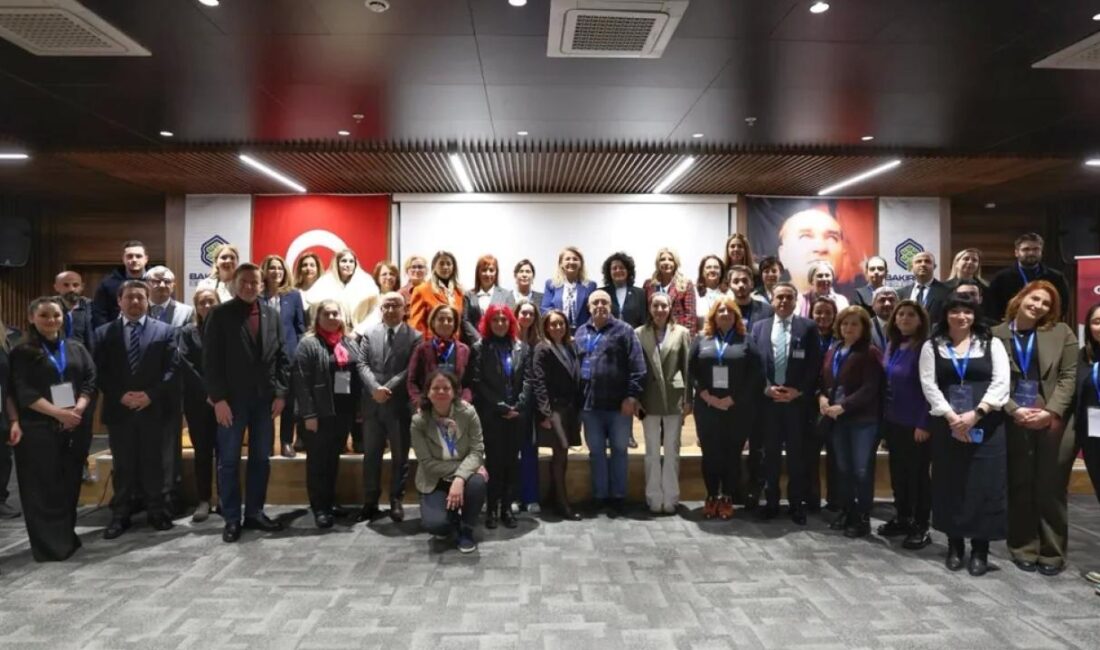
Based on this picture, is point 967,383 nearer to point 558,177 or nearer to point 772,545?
point 772,545

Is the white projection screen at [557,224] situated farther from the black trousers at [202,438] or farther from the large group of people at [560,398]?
the black trousers at [202,438]

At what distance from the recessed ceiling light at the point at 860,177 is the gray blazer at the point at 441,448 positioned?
5.70 metres

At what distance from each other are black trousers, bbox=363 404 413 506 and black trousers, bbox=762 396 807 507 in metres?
2.28

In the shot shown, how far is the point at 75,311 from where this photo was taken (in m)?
5.22

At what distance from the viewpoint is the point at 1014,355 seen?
11.9 ft

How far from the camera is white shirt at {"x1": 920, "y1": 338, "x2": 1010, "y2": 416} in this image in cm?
347

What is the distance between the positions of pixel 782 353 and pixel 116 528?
416 centimetres

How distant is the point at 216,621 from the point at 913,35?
461cm

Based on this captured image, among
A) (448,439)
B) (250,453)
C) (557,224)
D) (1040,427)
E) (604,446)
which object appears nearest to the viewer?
(1040,427)

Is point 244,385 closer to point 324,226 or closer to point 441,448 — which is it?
point 441,448

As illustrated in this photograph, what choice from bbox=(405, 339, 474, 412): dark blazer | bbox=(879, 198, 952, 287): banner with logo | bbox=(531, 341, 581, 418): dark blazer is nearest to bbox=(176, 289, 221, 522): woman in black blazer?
bbox=(405, 339, 474, 412): dark blazer

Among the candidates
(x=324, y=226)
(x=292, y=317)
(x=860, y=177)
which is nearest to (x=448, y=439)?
(x=292, y=317)

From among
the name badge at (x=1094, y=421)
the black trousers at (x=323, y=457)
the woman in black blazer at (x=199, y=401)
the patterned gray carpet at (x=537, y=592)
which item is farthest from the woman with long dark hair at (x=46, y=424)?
the name badge at (x=1094, y=421)

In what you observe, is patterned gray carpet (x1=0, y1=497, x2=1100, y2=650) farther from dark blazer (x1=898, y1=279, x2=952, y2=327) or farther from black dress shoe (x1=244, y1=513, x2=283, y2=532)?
dark blazer (x1=898, y1=279, x2=952, y2=327)
